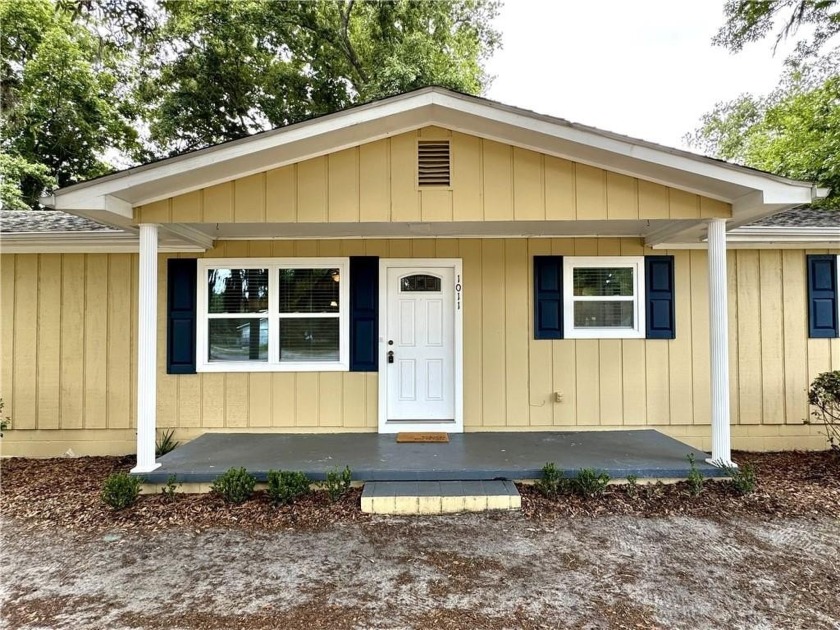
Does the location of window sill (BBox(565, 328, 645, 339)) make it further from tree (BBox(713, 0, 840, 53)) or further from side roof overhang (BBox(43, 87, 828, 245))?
tree (BBox(713, 0, 840, 53))

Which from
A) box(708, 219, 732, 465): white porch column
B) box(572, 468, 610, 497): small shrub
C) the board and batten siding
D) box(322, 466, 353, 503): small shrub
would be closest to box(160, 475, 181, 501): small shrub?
box(322, 466, 353, 503): small shrub

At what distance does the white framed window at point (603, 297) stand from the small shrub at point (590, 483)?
1.76 m

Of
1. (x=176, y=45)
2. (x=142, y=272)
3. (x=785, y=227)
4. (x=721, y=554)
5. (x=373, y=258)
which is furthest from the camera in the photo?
(x=176, y=45)

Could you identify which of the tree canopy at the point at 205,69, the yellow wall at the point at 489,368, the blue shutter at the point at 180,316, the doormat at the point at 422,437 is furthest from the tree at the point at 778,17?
the blue shutter at the point at 180,316

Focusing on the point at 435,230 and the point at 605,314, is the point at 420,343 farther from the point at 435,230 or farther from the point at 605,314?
the point at 605,314

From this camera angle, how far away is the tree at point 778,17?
8352 millimetres

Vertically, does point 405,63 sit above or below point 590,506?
above

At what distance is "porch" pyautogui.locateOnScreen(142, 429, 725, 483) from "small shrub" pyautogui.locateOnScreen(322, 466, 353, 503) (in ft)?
0.35

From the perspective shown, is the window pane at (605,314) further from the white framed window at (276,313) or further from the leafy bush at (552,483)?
the white framed window at (276,313)

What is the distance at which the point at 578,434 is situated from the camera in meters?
4.77

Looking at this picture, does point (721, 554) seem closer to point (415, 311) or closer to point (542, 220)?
point (542, 220)

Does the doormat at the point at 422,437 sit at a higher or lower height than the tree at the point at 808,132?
lower

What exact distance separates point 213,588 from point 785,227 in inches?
239

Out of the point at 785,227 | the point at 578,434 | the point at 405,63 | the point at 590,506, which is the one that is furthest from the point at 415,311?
the point at 405,63
